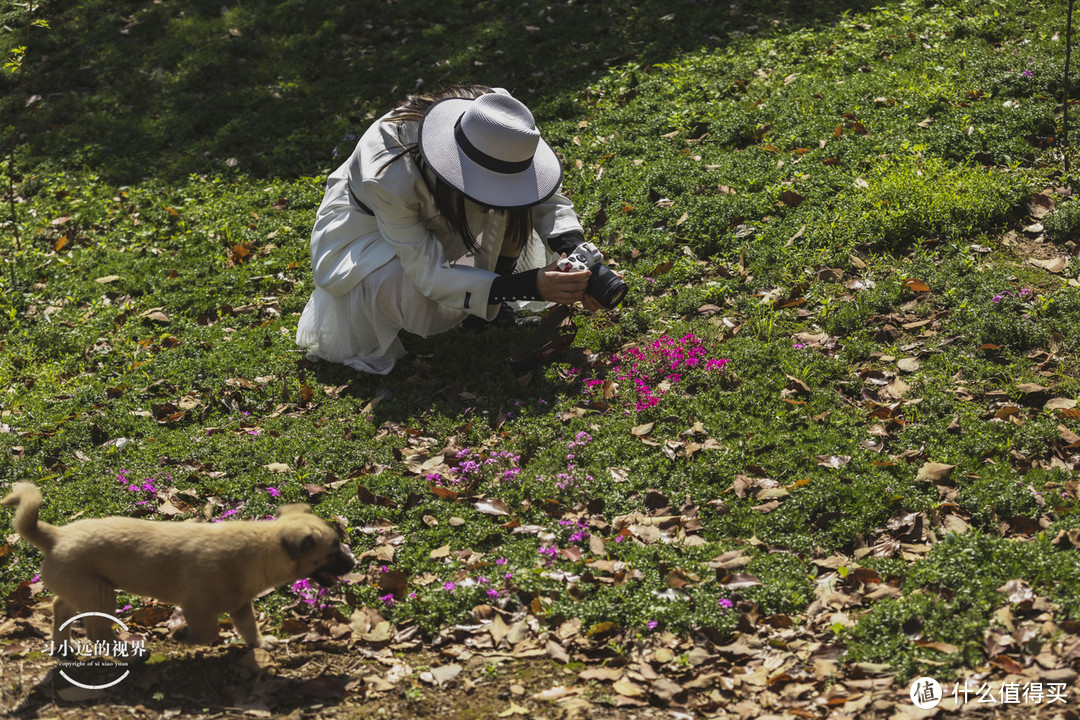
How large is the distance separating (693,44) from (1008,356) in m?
5.72

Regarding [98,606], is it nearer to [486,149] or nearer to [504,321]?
[486,149]

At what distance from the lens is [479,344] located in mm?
6379

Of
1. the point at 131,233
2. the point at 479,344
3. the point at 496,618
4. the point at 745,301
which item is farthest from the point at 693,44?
the point at 496,618

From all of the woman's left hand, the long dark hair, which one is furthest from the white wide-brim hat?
the woman's left hand

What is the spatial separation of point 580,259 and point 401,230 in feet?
3.84

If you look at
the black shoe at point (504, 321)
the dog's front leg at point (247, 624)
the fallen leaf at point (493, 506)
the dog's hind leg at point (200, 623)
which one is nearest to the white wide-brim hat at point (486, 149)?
the black shoe at point (504, 321)

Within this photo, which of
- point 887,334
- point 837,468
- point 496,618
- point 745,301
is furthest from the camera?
point 745,301

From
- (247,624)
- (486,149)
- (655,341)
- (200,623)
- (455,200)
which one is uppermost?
(486,149)

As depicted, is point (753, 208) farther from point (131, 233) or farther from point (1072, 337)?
point (131, 233)

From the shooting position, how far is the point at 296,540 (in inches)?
146

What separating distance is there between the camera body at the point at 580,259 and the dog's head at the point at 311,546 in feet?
7.80

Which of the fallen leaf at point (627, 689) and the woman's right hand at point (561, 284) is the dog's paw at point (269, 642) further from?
the woman's right hand at point (561, 284)

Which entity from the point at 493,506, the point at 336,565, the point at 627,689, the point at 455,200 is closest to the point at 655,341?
the point at 455,200

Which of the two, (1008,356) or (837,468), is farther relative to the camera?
(1008,356)
